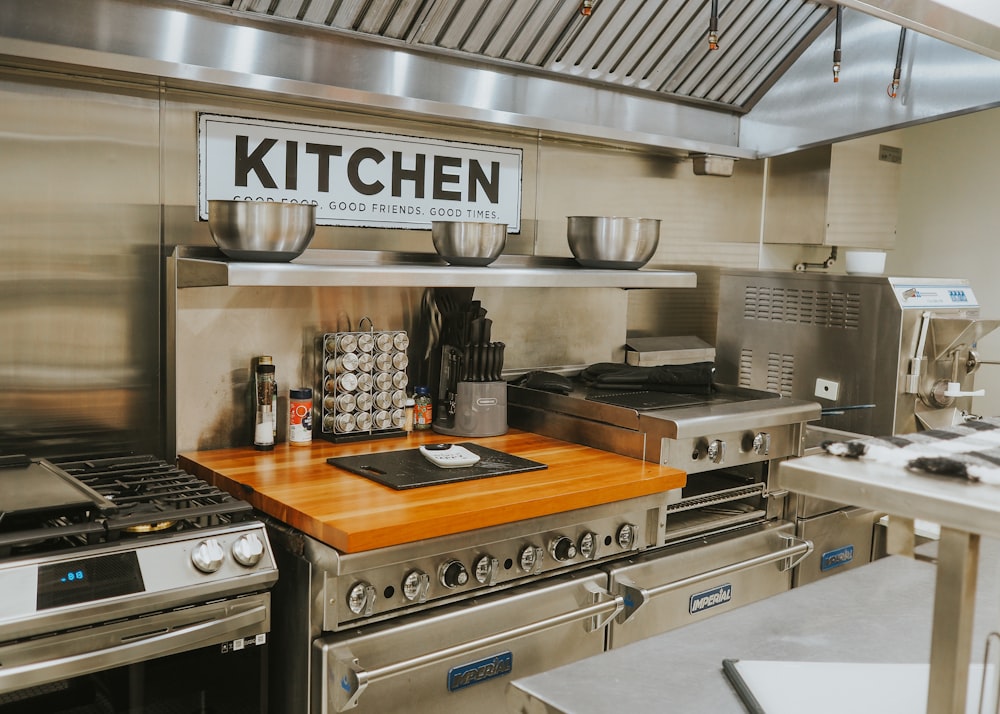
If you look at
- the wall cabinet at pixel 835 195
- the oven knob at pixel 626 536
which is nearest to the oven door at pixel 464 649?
the oven knob at pixel 626 536

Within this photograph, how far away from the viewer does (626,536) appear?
2.64m

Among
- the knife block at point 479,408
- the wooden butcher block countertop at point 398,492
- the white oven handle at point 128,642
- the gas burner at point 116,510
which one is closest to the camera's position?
the white oven handle at point 128,642

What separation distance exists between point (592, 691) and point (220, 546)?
97cm

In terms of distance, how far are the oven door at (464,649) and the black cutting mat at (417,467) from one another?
32cm

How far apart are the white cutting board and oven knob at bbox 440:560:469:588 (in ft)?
3.07

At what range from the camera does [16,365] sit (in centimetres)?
243

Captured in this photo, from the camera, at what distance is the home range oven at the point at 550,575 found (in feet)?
6.73

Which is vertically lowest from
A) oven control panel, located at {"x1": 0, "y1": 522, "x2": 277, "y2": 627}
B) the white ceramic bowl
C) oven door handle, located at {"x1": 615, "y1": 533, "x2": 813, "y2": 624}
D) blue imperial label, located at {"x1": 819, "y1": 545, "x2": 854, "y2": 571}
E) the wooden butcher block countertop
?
blue imperial label, located at {"x1": 819, "y1": 545, "x2": 854, "y2": 571}

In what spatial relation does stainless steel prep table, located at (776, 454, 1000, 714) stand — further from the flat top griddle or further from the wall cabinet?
the wall cabinet

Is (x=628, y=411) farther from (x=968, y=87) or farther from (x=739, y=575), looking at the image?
(x=968, y=87)

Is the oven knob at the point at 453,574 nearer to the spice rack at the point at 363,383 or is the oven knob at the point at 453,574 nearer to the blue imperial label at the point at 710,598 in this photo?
the spice rack at the point at 363,383

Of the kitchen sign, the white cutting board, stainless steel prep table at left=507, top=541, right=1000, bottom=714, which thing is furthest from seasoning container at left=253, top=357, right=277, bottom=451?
the white cutting board

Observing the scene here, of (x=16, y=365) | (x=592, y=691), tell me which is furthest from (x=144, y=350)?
(x=592, y=691)

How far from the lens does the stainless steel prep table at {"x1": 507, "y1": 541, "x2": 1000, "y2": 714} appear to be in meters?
1.32
